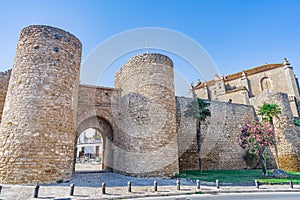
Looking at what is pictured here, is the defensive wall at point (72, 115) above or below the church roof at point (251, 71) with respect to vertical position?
below

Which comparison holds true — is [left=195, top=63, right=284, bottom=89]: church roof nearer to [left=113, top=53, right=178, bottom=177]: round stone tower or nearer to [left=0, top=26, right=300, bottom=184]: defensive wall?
[left=0, top=26, right=300, bottom=184]: defensive wall

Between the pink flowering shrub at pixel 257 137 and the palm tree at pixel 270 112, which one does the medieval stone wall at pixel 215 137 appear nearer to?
the palm tree at pixel 270 112

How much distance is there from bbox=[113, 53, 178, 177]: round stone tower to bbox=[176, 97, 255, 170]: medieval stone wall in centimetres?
575

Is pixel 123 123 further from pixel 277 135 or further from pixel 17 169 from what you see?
pixel 277 135

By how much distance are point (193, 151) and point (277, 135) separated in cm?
967

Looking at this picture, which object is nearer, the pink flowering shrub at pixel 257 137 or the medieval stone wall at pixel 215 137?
the pink flowering shrub at pixel 257 137

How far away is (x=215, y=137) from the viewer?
63.5 feet

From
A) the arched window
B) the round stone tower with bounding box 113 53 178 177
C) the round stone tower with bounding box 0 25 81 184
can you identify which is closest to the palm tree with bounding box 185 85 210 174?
the round stone tower with bounding box 113 53 178 177

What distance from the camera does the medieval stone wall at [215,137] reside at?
1742 centimetres

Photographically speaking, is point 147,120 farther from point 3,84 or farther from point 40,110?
point 3,84

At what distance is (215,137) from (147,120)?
33.9ft

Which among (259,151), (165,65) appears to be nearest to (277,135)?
(259,151)

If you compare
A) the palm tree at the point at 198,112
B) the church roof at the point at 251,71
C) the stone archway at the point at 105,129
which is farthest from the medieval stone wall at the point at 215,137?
the church roof at the point at 251,71

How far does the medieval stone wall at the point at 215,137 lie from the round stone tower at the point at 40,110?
10.5m
